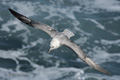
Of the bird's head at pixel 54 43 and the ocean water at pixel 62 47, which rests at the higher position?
the ocean water at pixel 62 47

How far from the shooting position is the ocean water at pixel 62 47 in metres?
10.1

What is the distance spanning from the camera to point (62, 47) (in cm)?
1143

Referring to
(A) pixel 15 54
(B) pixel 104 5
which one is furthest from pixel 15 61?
(B) pixel 104 5

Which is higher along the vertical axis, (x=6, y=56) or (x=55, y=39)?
(x=6, y=56)

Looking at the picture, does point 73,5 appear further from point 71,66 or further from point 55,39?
point 55,39

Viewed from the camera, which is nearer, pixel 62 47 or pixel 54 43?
pixel 54 43

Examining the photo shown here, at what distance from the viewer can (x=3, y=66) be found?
10125 mm

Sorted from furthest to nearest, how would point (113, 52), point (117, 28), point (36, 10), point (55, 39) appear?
point (36, 10) → point (117, 28) → point (113, 52) → point (55, 39)

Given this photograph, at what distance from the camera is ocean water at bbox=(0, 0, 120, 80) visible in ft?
33.2

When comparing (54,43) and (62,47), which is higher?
(62,47)

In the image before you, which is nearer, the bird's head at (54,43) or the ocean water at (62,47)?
the bird's head at (54,43)

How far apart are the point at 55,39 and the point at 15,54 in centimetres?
368

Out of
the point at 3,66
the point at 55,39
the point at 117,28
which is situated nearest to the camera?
the point at 55,39

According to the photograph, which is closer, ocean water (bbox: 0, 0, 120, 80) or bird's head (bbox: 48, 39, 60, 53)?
bird's head (bbox: 48, 39, 60, 53)
